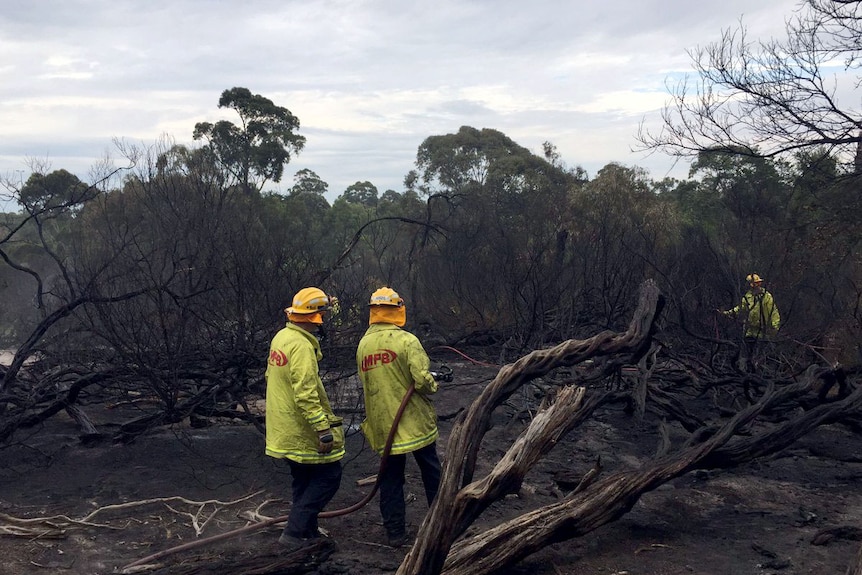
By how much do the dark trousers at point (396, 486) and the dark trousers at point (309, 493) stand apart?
337 millimetres

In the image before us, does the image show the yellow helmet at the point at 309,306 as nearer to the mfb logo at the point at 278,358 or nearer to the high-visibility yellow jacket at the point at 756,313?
the mfb logo at the point at 278,358

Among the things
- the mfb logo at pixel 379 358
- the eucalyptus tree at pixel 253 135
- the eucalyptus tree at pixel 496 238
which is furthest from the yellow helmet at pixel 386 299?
the eucalyptus tree at pixel 253 135

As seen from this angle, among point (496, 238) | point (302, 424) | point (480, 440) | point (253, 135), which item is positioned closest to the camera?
point (480, 440)

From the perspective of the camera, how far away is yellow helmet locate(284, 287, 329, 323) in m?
4.46

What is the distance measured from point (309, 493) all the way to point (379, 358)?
915 mm

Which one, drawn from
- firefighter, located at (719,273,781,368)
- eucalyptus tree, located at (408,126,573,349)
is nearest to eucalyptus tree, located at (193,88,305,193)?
eucalyptus tree, located at (408,126,573,349)

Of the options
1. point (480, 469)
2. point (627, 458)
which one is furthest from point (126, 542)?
point (627, 458)

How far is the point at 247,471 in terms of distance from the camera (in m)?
5.95

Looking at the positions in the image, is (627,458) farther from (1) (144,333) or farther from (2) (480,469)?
(1) (144,333)

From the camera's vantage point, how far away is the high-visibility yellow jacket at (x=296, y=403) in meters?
4.27

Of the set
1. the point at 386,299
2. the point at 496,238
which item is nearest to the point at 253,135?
the point at 496,238

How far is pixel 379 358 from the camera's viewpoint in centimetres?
466

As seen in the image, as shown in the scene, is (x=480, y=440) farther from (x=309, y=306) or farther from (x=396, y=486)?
(x=309, y=306)

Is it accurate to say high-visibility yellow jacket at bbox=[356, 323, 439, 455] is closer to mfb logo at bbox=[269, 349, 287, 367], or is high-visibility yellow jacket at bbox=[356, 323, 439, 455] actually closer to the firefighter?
mfb logo at bbox=[269, 349, 287, 367]
